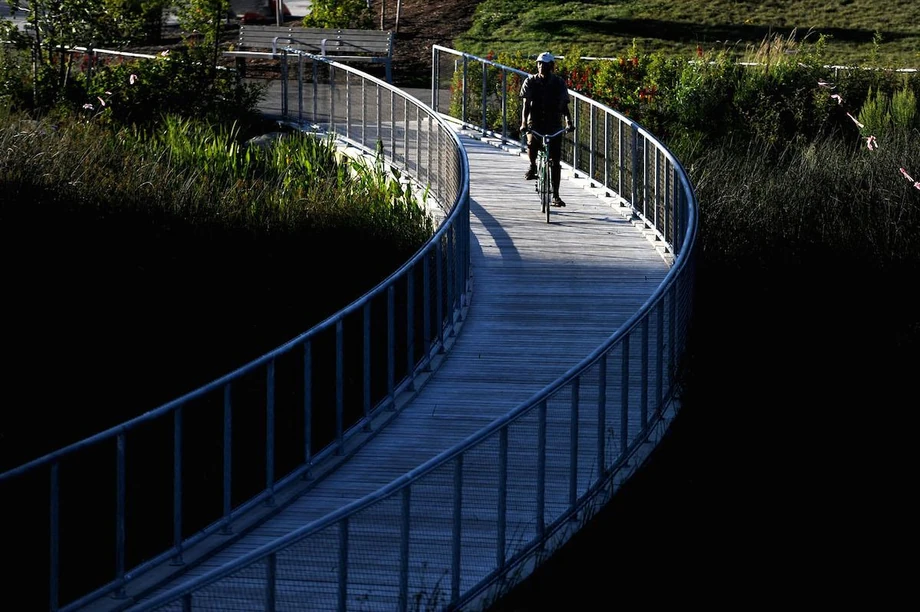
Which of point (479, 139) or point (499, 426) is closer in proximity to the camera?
point (499, 426)

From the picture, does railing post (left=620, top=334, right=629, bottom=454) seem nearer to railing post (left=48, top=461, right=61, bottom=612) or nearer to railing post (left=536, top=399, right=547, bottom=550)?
railing post (left=536, top=399, right=547, bottom=550)

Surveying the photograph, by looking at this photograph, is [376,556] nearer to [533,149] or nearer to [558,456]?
[558,456]

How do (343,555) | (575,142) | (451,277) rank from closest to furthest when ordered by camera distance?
(343,555) < (451,277) < (575,142)

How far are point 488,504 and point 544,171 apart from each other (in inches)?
324

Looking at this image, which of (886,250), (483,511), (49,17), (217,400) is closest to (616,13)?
(49,17)

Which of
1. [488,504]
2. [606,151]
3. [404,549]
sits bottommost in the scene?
[488,504]

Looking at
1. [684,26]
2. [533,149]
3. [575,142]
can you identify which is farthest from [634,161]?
[684,26]

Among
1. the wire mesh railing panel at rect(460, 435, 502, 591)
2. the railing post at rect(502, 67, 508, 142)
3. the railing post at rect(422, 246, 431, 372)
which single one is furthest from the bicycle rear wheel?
the wire mesh railing panel at rect(460, 435, 502, 591)

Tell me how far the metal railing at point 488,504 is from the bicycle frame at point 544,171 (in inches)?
159

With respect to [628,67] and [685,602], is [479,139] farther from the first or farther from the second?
[685,602]

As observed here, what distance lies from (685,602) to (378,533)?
7.20 ft

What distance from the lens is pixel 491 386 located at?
12203 millimetres

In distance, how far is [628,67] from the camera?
23.9m

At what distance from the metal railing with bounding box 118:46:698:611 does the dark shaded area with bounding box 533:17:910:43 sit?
21917 mm
